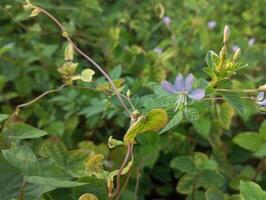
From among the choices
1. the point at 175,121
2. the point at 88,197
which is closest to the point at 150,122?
the point at 175,121

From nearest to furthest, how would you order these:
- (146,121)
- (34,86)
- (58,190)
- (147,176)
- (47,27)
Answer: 1. (146,121)
2. (58,190)
3. (147,176)
4. (34,86)
5. (47,27)

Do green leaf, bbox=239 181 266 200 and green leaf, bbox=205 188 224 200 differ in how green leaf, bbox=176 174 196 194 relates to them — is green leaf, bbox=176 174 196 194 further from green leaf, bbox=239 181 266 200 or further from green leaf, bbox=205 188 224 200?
green leaf, bbox=239 181 266 200

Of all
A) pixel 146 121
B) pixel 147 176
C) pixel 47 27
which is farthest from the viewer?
pixel 47 27

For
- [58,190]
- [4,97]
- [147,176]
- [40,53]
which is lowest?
[147,176]

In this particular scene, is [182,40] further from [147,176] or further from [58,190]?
[58,190]

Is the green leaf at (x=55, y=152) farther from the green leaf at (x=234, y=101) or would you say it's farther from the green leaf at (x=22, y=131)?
the green leaf at (x=234, y=101)

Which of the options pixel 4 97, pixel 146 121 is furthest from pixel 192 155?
pixel 4 97
